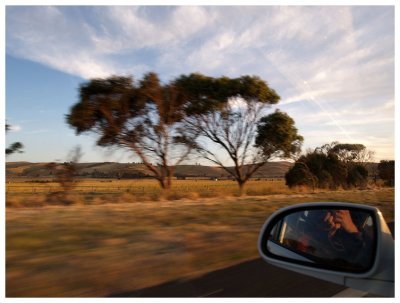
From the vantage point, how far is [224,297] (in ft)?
14.5

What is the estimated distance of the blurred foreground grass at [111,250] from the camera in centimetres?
500

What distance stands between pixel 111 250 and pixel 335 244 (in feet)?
16.0

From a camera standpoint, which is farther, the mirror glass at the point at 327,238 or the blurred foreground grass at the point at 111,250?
the blurred foreground grass at the point at 111,250

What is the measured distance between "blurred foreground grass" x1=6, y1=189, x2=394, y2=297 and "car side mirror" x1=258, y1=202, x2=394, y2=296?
2299mm

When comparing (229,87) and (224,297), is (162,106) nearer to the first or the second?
(229,87)

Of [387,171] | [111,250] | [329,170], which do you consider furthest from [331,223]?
[387,171]

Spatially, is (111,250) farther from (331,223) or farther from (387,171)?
(387,171)

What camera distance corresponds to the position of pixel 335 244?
2844 mm

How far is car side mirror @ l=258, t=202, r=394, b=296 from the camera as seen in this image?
8.27 feet

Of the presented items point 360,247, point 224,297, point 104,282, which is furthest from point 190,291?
point 360,247

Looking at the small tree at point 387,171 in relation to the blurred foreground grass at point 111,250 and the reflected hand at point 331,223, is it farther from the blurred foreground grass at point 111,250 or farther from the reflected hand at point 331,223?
the reflected hand at point 331,223

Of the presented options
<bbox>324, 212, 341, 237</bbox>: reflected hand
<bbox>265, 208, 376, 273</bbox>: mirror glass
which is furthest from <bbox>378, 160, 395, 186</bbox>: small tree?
<bbox>324, 212, 341, 237</bbox>: reflected hand

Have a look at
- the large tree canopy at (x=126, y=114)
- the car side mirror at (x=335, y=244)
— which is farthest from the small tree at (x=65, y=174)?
the car side mirror at (x=335, y=244)

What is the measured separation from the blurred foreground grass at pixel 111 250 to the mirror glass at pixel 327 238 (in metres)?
2.33
